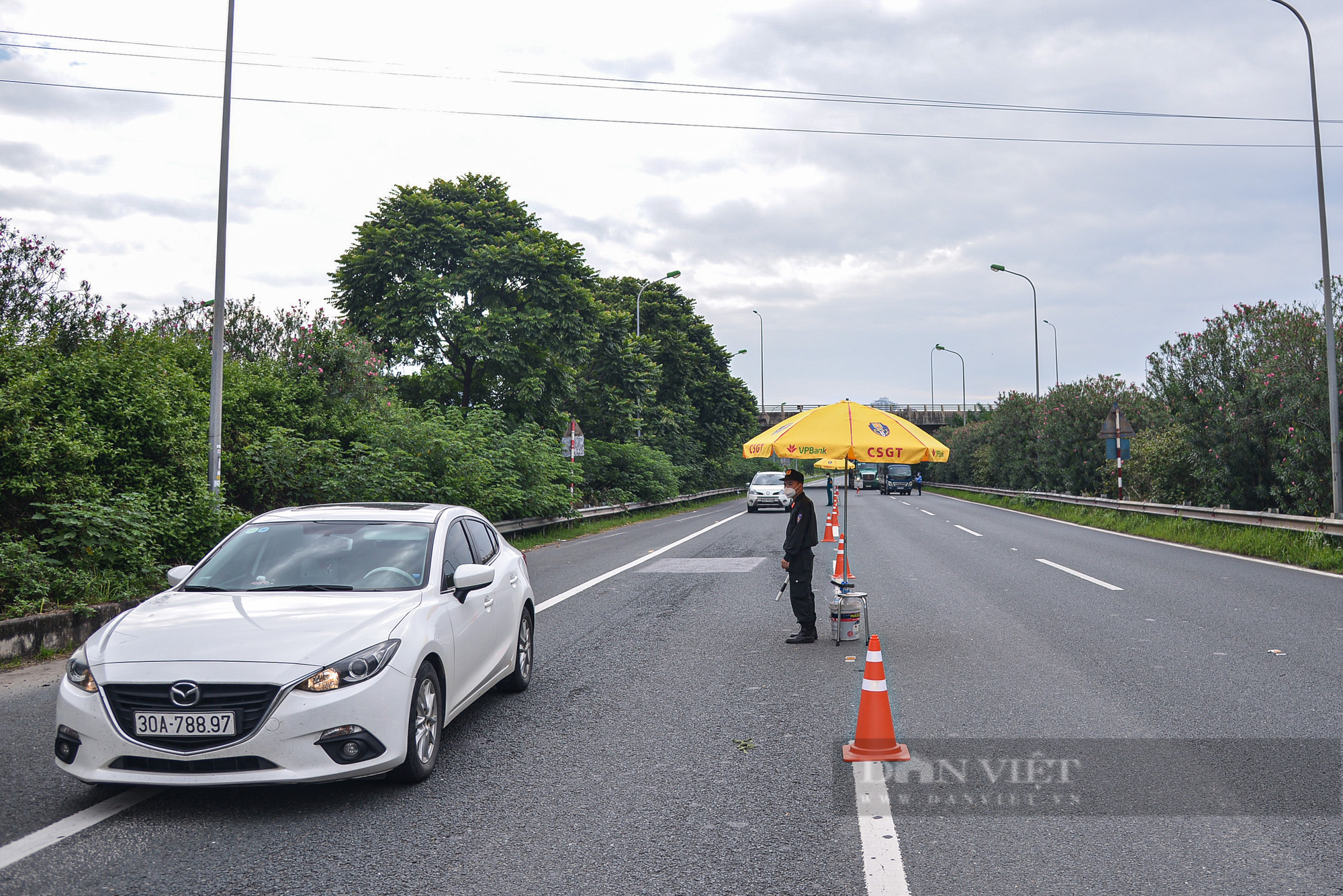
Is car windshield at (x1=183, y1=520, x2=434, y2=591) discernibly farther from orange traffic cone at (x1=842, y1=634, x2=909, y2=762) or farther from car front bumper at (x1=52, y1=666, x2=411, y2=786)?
orange traffic cone at (x1=842, y1=634, x2=909, y2=762)

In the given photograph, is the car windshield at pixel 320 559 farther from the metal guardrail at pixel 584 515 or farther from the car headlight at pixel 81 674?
the metal guardrail at pixel 584 515

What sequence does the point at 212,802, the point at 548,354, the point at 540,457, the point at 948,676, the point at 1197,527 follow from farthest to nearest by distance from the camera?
the point at 548,354
the point at 540,457
the point at 1197,527
the point at 948,676
the point at 212,802

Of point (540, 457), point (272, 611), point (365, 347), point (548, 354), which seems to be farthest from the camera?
point (548, 354)

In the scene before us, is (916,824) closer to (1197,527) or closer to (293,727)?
(293,727)

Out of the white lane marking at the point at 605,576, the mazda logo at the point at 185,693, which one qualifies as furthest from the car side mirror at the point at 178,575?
the white lane marking at the point at 605,576

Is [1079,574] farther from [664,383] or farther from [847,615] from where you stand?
[664,383]

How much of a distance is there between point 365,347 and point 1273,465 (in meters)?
18.2

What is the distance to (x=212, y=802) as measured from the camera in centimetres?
462

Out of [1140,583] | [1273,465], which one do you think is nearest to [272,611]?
[1140,583]

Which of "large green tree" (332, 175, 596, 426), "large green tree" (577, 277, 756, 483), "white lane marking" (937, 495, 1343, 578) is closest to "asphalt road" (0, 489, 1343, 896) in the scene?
"white lane marking" (937, 495, 1343, 578)

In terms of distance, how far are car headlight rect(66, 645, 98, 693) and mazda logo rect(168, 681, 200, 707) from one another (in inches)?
17.3

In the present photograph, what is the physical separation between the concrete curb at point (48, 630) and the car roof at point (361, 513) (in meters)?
3.33

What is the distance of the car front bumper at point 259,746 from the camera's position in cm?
433
